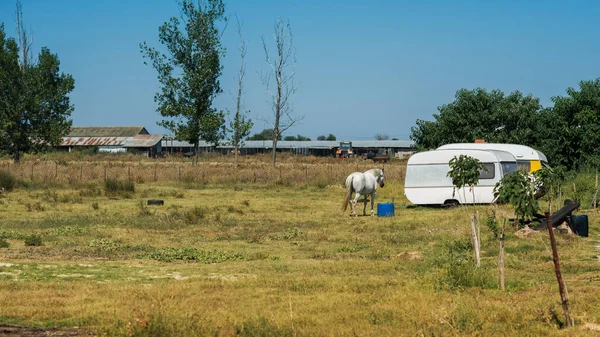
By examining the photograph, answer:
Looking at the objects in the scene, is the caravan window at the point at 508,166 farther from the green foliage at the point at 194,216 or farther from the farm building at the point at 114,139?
the farm building at the point at 114,139

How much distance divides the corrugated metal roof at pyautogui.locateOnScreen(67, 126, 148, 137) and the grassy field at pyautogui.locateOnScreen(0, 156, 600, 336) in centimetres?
9470

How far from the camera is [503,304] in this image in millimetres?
11719

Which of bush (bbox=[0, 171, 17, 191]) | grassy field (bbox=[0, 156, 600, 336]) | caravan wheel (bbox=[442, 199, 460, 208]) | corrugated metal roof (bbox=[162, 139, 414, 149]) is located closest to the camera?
grassy field (bbox=[0, 156, 600, 336])

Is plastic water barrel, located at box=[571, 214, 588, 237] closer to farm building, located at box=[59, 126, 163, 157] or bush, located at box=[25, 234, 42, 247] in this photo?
bush, located at box=[25, 234, 42, 247]

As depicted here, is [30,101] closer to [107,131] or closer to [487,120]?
[487,120]

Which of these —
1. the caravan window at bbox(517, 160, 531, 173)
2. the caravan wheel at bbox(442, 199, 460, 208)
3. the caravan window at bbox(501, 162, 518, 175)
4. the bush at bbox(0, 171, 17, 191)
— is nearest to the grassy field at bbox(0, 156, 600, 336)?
the caravan wheel at bbox(442, 199, 460, 208)

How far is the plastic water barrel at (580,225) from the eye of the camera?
2131 centimetres

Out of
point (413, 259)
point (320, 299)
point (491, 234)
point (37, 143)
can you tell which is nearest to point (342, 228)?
point (491, 234)

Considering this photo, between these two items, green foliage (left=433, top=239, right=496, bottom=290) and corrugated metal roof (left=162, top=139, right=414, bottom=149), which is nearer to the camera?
green foliage (left=433, top=239, right=496, bottom=290)

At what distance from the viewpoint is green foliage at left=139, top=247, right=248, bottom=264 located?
1790cm

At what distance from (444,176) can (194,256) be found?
16847 mm

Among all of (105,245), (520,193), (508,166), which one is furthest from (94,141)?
(520,193)

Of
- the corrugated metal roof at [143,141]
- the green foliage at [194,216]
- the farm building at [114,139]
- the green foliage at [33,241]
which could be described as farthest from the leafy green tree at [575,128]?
the corrugated metal roof at [143,141]

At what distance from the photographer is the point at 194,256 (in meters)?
18.2
